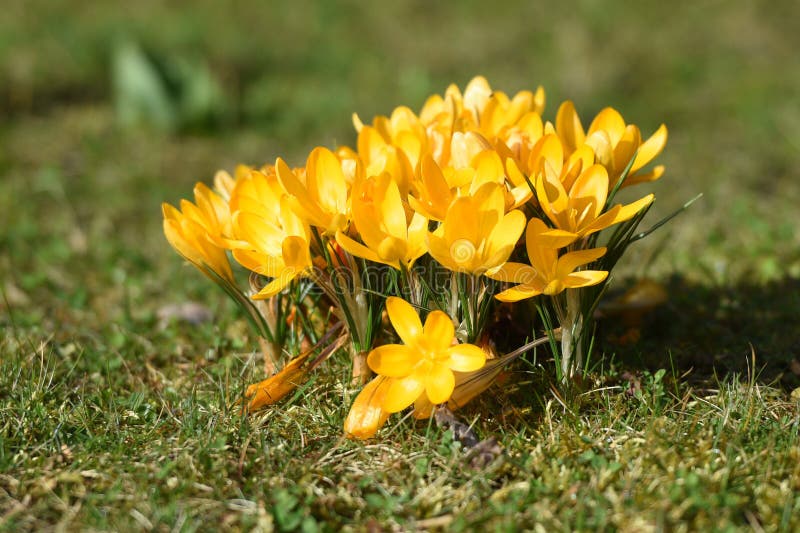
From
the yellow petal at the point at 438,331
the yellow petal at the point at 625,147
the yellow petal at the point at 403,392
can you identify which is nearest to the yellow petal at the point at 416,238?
the yellow petal at the point at 438,331

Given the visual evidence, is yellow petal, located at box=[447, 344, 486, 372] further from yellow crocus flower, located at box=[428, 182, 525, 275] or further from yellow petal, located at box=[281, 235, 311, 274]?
yellow petal, located at box=[281, 235, 311, 274]

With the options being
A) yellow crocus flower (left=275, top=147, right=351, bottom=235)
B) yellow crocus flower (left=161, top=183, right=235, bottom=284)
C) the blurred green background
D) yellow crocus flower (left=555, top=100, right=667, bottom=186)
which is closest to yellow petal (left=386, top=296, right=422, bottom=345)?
yellow crocus flower (left=275, top=147, right=351, bottom=235)

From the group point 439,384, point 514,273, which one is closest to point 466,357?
point 439,384

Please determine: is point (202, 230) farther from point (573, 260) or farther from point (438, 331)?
point (573, 260)

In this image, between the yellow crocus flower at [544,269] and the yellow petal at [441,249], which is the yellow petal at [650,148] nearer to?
the yellow crocus flower at [544,269]

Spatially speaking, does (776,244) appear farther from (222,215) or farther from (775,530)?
(222,215)

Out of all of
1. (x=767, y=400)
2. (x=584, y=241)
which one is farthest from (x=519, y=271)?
(x=767, y=400)

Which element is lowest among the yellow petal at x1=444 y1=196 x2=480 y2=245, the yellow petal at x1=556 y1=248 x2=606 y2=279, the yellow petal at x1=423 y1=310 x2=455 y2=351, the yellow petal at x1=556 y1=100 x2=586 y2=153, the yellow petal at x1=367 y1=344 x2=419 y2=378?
the yellow petal at x1=367 y1=344 x2=419 y2=378
